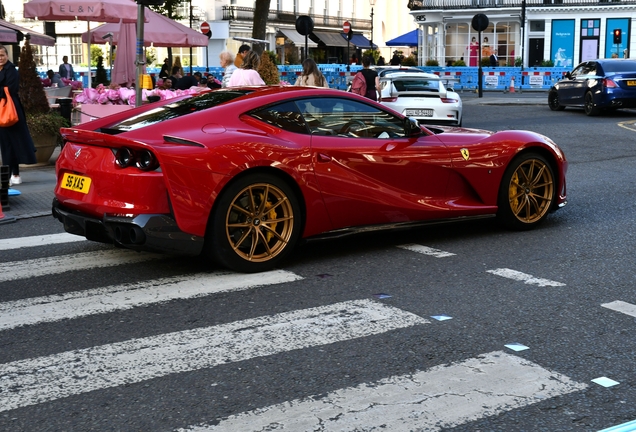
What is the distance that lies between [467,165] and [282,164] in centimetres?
182

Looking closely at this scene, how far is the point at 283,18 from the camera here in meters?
70.2

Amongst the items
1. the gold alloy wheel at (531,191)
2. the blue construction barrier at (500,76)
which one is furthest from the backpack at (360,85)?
the blue construction barrier at (500,76)

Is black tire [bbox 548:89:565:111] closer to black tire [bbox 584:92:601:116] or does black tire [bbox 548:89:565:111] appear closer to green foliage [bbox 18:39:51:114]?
black tire [bbox 584:92:601:116]

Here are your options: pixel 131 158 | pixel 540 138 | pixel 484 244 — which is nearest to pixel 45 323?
pixel 131 158

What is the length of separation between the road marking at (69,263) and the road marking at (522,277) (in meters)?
2.55

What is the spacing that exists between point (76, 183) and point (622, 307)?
3.75m

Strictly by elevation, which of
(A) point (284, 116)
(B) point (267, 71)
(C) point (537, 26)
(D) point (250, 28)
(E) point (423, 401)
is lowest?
(E) point (423, 401)

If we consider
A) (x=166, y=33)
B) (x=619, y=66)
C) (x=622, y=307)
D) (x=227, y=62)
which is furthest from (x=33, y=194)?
(x=619, y=66)

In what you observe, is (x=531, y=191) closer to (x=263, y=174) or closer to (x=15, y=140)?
(x=263, y=174)

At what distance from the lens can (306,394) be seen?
4082 mm

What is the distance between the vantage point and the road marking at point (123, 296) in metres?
5.41

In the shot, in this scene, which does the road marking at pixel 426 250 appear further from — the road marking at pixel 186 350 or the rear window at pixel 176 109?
the rear window at pixel 176 109

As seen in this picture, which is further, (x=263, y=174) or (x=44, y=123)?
(x=44, y=123)

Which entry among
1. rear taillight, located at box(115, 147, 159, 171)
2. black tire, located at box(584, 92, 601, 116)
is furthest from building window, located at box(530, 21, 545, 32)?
rear taillight, located at box(115, 147, 159, 171)
